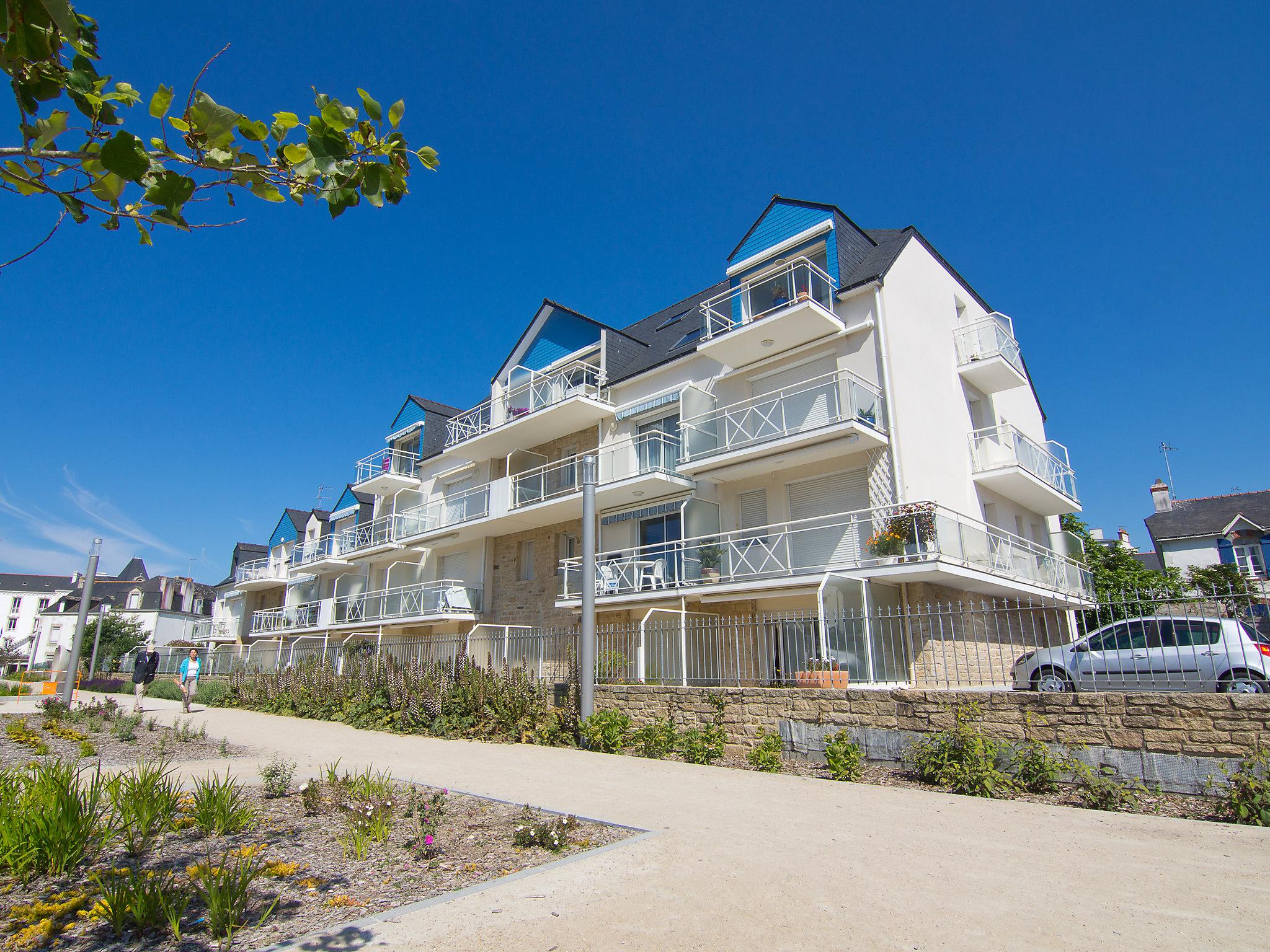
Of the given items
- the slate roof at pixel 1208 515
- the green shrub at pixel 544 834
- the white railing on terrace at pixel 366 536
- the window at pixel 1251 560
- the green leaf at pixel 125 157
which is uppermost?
the slate roof at pixel 1208 515

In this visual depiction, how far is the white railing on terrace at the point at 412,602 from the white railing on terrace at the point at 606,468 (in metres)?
3.93

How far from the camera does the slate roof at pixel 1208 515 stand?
3303cm

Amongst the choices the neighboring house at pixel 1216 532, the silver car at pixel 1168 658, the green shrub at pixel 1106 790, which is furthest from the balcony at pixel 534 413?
the neighboring house at pixel 1216 532

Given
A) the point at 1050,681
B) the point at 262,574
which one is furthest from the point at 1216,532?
the point at 262,574

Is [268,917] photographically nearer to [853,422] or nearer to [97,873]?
[97,873]

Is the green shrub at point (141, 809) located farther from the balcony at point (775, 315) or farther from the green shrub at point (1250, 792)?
the balcony at point (775, 315)

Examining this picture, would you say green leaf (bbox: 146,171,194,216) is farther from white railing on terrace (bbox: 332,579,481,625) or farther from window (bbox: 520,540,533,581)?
white railing on terrace (bbox: 332,579,481,625)

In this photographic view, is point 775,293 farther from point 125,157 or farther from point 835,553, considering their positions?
point 125,157

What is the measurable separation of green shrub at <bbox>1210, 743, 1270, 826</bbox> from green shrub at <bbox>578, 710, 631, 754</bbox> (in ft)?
23.3

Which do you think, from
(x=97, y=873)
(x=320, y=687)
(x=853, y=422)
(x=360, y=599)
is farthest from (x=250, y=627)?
(x=97, y=873)

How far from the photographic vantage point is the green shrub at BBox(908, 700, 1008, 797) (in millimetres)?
7469

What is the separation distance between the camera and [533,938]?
11.5 feet

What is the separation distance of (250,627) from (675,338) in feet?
102

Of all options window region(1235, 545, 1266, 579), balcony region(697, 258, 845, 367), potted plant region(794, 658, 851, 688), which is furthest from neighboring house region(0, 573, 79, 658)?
window region(1235, 545, 1266, 579)
